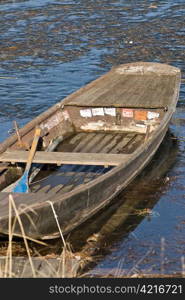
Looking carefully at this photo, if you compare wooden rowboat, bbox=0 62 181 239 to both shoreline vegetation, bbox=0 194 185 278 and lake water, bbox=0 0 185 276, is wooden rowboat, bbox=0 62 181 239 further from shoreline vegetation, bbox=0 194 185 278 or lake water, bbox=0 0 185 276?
lake water, bbox=0 0 185 276

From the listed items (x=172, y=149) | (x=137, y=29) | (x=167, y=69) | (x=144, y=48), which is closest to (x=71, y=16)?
(x=137, y=29)

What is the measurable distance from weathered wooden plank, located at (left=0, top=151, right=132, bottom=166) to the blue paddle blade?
473 millimetres

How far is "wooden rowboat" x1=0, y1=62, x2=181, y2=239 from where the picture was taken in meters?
10.2

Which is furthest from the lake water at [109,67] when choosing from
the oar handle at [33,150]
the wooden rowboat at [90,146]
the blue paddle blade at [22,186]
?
the oar handle at [33,150]

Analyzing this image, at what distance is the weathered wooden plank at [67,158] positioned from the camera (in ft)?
38.5

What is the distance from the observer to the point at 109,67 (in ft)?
72.9

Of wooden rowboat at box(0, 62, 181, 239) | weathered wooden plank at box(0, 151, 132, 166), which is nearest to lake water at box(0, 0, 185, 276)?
wooden rowboat at box(0, 62, 181, 239)

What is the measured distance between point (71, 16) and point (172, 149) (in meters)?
17.1

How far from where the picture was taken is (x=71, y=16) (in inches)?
1194

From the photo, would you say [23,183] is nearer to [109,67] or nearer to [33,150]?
[33,150]

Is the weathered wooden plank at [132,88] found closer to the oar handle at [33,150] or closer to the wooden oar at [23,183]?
the oar handle at [33,150]

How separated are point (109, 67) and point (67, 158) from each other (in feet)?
36.1

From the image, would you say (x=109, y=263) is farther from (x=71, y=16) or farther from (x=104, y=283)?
(x=71, y=16)

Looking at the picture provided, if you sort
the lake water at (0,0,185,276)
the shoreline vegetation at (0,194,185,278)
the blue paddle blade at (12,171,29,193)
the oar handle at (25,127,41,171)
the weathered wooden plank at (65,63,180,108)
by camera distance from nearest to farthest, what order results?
the shoreline vegetation at (0,194,185,278) < the lake water at (0,0,185,276) < the blue paddle blade at (12,171,29,193) < the oar handle at (25,127,41,171) < the weathered wooden plank at (65,63,180,108)
